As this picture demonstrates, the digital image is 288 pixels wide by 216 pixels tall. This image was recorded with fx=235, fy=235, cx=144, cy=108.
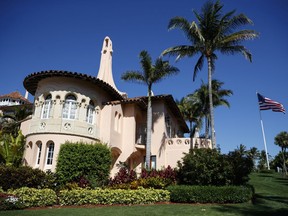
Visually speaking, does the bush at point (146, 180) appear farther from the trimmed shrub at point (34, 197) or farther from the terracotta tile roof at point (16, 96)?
the terracotta tile roof at point (16, 96)

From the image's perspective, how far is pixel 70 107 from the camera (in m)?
19.7

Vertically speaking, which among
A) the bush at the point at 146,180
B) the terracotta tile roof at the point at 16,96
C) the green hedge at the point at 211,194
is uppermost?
the terracotta tile roof at the point at 16,96

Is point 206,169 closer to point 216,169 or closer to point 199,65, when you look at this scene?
point 216,169

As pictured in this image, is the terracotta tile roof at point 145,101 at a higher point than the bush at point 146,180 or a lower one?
higher

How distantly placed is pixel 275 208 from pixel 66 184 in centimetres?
1260

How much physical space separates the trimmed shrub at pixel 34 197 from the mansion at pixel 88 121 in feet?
11.3

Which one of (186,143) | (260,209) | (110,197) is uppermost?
(186,143)

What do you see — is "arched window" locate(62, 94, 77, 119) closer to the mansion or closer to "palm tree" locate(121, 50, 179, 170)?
the mansion

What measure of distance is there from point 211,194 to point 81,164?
9.04 meters

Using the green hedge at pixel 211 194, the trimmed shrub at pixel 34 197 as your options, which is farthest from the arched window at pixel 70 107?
the green hedge at pixel 211 194

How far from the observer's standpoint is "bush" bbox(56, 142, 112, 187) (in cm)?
1659

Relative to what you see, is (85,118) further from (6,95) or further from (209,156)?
(6,95)

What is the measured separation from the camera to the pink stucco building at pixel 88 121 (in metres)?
18.6

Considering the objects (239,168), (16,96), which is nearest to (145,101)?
(239,168)
